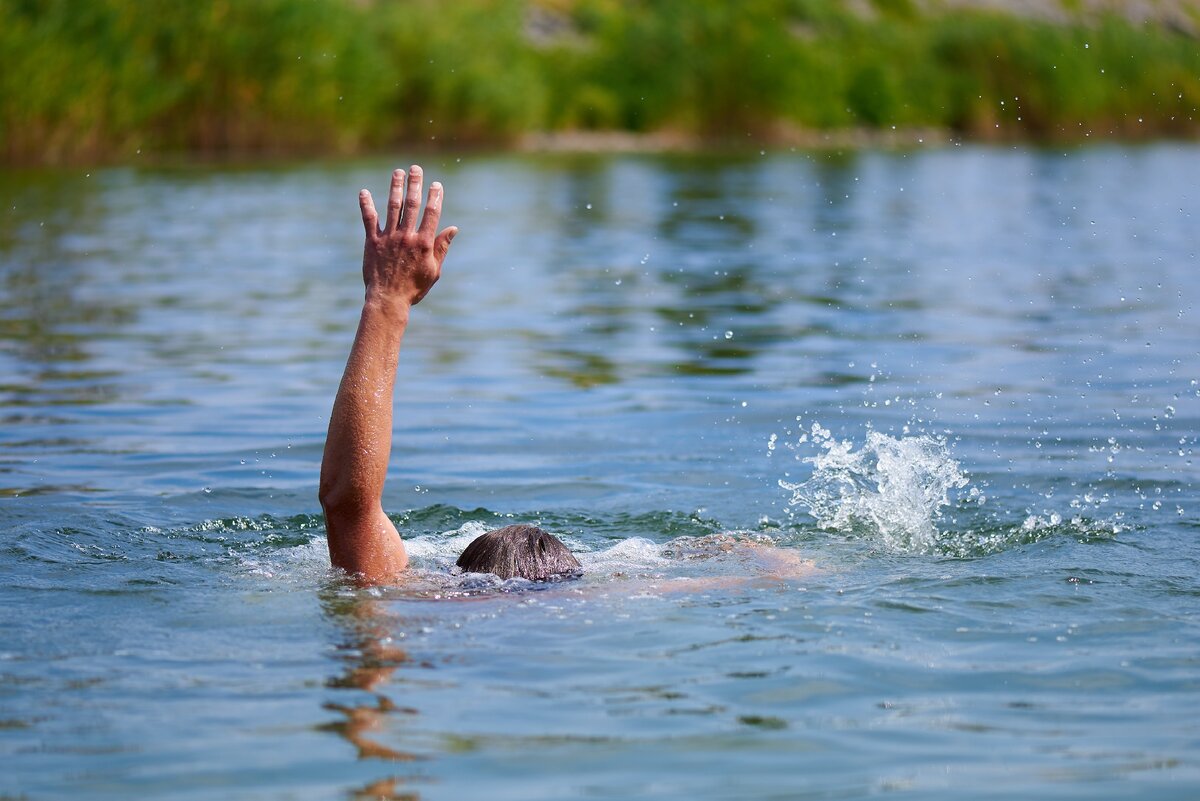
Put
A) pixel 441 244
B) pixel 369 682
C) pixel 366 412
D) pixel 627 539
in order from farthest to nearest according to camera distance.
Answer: pixel 627 539 → pixel 441 244 → pixel 366 412 → pixel 369 682

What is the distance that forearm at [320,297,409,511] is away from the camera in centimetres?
595

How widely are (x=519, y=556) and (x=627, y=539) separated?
4.51ft

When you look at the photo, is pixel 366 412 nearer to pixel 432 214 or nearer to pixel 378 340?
pixel 378 340

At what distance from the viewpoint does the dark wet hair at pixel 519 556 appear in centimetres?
652

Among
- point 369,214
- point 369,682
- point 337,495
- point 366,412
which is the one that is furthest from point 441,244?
point 369,682

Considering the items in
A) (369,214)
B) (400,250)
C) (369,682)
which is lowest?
(369,682)

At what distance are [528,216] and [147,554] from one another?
2424cm

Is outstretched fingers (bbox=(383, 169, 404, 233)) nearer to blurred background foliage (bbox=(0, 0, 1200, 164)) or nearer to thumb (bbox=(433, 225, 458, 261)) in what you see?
thumb (bbox=(433, 225, 458, 261))

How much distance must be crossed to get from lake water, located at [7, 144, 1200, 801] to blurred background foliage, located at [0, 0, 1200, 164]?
62.0 ft

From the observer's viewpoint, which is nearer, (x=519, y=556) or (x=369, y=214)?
(x=369, y=214)

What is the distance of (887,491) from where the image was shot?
28.0 feet

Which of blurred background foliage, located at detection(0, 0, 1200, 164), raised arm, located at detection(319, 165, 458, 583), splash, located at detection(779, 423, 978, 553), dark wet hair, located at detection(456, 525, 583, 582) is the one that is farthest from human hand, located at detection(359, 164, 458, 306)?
blurred background foliage, located at detection(0, 0, 1200, 164)

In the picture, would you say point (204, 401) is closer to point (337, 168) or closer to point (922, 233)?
point (922, 233)

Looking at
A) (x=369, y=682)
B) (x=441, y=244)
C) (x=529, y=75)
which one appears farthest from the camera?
(x=529, y=75)
